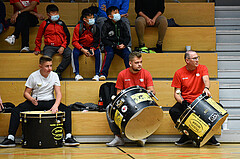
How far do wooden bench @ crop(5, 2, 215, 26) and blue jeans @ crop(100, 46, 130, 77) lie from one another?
56.2 inches

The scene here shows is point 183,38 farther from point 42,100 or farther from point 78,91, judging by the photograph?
point 42,100

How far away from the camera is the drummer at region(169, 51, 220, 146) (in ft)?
15.8

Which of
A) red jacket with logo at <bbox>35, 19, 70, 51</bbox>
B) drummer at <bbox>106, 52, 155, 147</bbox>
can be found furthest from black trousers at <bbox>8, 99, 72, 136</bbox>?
red jacket with logo at <bbox>35, 19, 70, 51</bbox>

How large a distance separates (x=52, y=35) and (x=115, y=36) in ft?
3.53

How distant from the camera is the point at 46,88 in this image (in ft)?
16.2

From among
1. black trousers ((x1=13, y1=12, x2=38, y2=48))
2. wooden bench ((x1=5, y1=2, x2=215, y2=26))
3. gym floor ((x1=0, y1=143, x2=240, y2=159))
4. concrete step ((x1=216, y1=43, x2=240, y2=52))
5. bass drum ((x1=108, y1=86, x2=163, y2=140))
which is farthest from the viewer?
wooden bench ((x1=5, y1=2, x2=215, y2=26))

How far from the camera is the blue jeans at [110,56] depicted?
19.5 feet

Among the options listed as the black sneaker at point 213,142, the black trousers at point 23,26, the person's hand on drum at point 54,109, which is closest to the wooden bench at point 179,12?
the black trousers at point 23,26

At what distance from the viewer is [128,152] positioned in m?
4.16

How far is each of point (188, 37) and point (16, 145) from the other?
3675 millimetres

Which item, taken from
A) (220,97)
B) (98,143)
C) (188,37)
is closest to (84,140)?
(98,143)

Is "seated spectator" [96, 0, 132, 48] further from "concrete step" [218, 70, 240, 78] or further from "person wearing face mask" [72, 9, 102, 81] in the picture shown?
"concrete step" [218, 70, 240, 78]

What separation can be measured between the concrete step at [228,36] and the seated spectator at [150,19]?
4.00 ft

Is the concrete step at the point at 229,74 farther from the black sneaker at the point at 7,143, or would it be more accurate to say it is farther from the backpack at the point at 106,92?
the black sneaker at the point at 7,143
